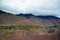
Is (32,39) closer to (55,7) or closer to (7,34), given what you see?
(7,34)

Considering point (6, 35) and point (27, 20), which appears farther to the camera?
point (27, 20)

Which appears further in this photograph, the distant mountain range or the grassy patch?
the distant mountain range

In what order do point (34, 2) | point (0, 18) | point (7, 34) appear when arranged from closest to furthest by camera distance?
1. point (7, 34)
2. point (0, 18)
3. point (34, 2)

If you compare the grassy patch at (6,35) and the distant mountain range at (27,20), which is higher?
the distant mountain range at (27,20)

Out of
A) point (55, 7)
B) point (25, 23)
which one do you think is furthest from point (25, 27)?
point (55, 7)

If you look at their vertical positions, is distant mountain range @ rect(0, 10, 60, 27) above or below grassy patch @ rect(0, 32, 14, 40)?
above

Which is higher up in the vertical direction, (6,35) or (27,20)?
(27,20)

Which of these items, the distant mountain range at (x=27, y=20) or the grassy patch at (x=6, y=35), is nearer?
the grassy patch at (x=6, y=35)

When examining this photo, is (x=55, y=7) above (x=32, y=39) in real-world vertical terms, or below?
above
